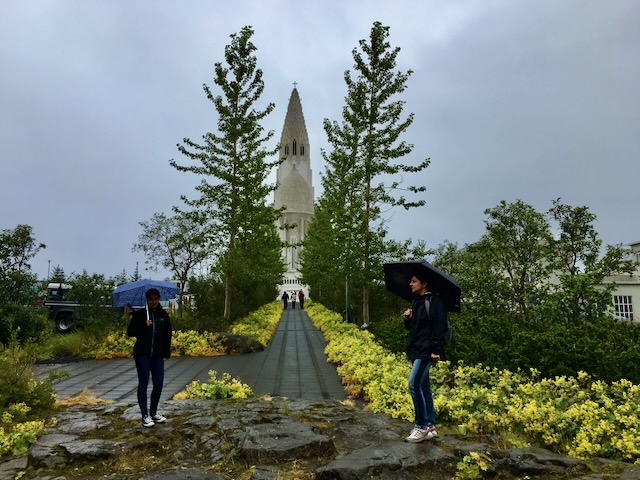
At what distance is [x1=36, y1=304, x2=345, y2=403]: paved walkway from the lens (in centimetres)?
866

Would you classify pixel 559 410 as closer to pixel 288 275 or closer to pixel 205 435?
pixel 205 435

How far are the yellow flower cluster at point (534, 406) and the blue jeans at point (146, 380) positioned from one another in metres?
2.88

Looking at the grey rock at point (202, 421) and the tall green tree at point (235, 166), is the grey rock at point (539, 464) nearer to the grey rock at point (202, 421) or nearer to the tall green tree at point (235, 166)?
the grey rock at point (202, 421)

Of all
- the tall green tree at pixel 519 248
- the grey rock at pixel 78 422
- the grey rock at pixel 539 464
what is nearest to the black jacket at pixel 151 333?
the grey rock at pixel 78 422

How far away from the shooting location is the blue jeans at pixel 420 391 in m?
4.87

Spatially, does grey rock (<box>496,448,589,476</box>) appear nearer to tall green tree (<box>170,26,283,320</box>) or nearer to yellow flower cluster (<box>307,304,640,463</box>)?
yellow flower cluster (<box>307,304,640,463</box>)

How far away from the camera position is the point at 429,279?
16.4ft

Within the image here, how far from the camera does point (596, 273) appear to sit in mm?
12422

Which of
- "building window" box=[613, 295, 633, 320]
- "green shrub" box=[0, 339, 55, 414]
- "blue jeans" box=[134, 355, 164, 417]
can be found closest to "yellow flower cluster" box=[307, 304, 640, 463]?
"blue jeans" box=[134, 355, 164, 417]

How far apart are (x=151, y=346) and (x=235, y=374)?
15.7 ft

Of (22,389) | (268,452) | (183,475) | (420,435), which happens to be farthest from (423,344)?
(22,389)

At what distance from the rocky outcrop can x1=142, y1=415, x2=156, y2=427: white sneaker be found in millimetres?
100

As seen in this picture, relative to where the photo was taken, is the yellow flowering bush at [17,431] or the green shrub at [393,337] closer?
the yellow flowering bush at [17,431]

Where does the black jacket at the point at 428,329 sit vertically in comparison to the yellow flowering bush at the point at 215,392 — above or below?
above
